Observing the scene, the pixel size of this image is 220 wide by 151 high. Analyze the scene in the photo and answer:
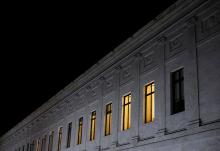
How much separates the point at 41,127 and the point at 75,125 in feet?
39.9

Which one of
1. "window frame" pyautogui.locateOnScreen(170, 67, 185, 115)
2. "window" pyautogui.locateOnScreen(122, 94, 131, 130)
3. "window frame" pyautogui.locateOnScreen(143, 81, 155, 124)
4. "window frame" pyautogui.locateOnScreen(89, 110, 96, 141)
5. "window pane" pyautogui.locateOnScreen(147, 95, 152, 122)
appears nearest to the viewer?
"window frame" pyautogui.locateOnScreen(170, 67, 185, 115)

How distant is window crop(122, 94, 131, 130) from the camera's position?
21.7 meters

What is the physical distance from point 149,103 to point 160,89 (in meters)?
1.39

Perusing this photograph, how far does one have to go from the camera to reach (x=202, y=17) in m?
16.7

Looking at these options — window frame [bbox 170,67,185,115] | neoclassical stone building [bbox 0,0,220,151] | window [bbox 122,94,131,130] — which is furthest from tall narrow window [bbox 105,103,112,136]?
window frame [bbox 170,67,185,115]

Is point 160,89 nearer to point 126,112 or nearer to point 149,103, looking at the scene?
point 149,103

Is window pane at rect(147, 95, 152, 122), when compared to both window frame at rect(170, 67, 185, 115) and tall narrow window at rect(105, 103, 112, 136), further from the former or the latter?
tall narrow window at rect(105, 103, 112, 136)

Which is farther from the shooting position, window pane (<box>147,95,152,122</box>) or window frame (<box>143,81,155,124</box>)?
window pane (<box>147,95,152,122</box>)

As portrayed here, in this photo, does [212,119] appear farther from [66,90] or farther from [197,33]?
[66,90]

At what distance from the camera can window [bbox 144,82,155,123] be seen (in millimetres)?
19438

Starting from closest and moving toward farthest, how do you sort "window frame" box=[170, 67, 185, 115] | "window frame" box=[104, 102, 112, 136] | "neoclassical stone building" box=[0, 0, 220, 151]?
"neoclassical stone building" box=[0, 0, 220, 151]
"window frame" box=[170, 67, 185, 115]
"window frame" box=[104, 102, 112, 136]

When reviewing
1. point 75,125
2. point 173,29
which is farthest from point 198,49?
point 75,125

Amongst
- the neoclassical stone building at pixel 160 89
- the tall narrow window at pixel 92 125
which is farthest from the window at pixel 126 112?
the tall narrow window at pixel 92 125

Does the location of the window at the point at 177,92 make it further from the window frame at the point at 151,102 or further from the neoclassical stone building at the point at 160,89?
the window frame at the point at 151,102
